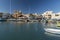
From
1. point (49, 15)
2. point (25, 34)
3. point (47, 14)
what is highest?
point (47, 14)

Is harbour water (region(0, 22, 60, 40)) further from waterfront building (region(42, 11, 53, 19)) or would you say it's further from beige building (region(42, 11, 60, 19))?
waterfront building (region(42, 11, 53, 19))

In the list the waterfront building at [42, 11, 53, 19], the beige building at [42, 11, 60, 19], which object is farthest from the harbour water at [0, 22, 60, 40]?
the waterfront building at [42, 11, 53, 19]

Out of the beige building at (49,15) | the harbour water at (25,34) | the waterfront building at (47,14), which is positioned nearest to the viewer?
the harbour water at (25,34)

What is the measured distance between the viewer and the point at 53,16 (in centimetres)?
2356

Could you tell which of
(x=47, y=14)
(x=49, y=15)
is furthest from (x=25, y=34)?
(x=47, y=14)

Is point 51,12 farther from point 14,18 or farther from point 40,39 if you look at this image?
point 40,39

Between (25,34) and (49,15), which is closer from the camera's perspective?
(25,34)

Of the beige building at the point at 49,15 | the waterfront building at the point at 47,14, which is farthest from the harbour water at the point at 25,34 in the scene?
the waterfront building at the point at 47,14

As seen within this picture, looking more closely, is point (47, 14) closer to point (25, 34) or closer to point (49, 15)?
point (49, 15)

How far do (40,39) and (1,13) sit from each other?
56.3 ft

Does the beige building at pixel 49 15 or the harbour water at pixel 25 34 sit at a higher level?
the beige building at pixel 49 15

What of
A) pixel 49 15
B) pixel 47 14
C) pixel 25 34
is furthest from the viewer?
pixel 47 14

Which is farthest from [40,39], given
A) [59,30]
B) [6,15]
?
[6,15]

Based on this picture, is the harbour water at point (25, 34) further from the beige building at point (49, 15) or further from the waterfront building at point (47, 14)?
the waterfront building at point (47, 14)
